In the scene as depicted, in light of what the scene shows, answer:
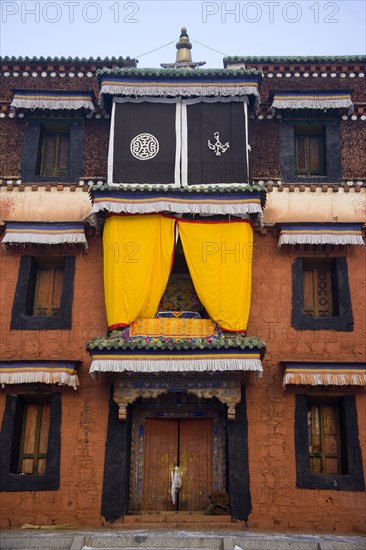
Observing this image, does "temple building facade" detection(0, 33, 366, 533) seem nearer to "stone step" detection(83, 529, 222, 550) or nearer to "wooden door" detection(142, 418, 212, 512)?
"wooden door" detection(142, 418, 212, 512)

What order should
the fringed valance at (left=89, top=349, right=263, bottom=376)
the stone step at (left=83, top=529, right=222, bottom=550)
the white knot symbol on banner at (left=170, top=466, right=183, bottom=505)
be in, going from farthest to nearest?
the white knot symbol on banner at (left=170, top=466, right=183, bottom=505) → the fringed valance at (left=89, top=349, right=263, bottom=376) → the stone step at (left=83, top=529, right=222, bottom=550)

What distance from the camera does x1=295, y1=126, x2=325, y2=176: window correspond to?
17.0 meters

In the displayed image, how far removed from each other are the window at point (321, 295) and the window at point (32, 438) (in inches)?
243

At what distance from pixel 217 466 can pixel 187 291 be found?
13.8 ft

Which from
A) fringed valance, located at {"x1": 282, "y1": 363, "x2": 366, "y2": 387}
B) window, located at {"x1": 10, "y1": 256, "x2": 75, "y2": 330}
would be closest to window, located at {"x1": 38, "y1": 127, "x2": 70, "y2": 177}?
window, located at {"x1": 10, "y1": 256, "x2": 75, "y2": 330}

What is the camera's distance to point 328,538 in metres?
13.1

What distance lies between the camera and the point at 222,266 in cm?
1530

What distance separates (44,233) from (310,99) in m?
7.43

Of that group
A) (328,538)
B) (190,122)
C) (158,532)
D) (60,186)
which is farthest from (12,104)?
(328,538)

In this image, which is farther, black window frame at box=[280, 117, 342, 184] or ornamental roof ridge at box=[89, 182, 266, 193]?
black window frame at box=[280, 117, 342, 184]

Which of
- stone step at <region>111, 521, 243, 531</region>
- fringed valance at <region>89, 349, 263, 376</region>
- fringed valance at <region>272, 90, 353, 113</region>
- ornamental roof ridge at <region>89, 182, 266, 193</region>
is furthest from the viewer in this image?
fringed valance at <region>272, 90, 353, 113</region>

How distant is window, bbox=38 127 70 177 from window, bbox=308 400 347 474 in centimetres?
858

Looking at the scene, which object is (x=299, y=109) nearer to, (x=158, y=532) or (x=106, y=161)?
(x=106, y=161)

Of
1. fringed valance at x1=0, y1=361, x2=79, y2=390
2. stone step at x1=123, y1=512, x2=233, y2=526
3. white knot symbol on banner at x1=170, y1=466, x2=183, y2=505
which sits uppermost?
fringed valance at x1=0, y1=361, x2=79, y2=390
